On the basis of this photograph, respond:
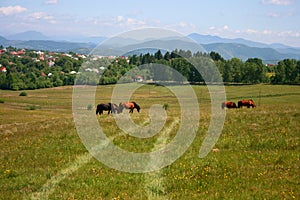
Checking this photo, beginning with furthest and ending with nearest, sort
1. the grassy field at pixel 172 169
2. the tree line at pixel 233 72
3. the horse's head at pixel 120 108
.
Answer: the tree line at pixel 233 72
the horse's head at pixel 120 108
the grassy field at pixel 172 169

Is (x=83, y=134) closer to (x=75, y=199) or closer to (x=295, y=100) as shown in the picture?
(x=75, y=199)

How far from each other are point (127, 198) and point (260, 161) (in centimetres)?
675

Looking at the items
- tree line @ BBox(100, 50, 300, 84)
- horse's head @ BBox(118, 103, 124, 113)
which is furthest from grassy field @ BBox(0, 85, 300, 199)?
tree line @ BBox(100, 50, 300, 84)

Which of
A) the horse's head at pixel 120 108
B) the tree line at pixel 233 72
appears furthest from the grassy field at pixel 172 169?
the tree line at pixel 233 72

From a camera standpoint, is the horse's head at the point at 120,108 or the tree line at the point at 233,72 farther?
the tree line at the point at 233,72

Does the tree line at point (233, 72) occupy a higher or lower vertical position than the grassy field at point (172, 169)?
higher

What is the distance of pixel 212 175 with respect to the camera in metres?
14.3

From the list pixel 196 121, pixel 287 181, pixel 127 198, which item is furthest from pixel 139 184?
pixel 196 121

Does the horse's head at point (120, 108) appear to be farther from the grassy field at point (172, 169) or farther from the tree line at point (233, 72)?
the tree line at point (233, 72)

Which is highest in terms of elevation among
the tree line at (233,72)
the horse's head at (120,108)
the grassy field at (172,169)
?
the tree line at (233,72)

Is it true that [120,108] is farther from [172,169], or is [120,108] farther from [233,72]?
[233,72]

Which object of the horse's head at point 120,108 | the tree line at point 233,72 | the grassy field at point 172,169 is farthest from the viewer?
the tree line at point 233,72

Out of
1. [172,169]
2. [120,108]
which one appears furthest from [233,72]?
[172,169]

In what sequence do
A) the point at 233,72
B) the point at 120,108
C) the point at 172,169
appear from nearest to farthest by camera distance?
the point at 172,169 < the point at 120,108 < the point at 233,72
